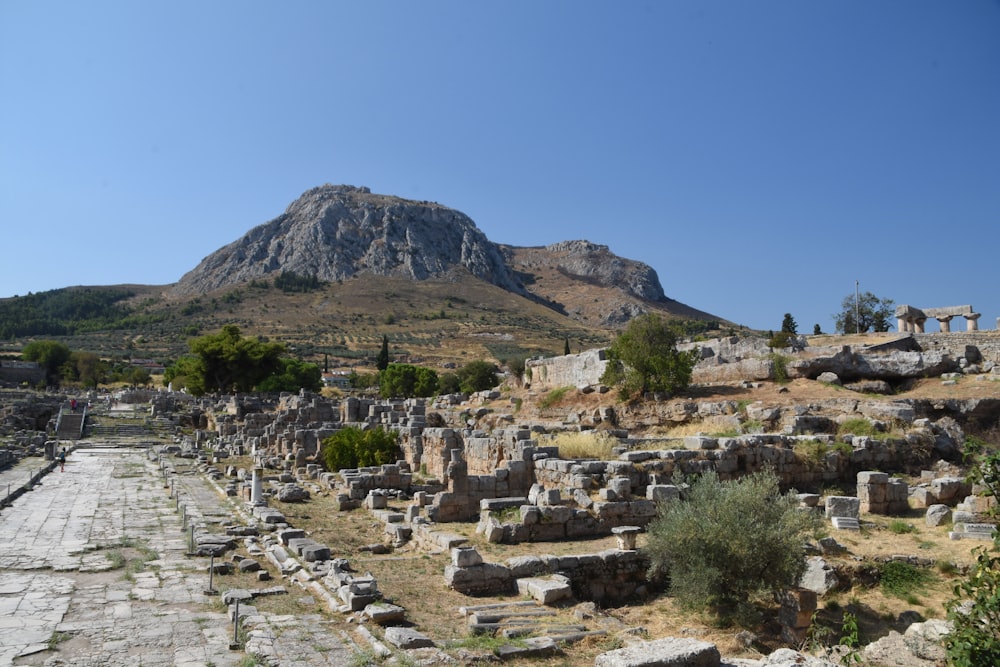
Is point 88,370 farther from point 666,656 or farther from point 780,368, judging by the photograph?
point 666,656

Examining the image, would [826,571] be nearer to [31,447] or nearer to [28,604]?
[28,604]

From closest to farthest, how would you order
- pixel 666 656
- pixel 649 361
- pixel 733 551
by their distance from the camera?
pixel 666 656, pixel 733 551, pixel 649 361

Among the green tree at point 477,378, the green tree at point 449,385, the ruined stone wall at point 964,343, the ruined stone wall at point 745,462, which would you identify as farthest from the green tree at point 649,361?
the green tree at point 449,385

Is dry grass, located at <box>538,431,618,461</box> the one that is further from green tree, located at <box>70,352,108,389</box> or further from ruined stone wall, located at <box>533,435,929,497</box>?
green tree, located at <box>70,352,108,389</box>

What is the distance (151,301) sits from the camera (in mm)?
138375

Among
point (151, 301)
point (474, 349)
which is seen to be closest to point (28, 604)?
point (474, 349)

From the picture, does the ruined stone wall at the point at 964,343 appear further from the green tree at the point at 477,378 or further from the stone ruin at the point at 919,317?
the green tree at the point at 477,378

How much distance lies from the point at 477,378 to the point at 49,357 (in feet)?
158

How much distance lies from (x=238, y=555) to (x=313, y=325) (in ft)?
315

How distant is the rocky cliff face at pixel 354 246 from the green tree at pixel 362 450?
117 meters

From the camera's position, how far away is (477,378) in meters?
54.1

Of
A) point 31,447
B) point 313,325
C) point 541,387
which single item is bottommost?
point 31,447

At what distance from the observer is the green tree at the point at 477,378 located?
53.4 meters

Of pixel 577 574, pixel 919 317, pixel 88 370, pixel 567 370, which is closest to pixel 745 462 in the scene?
pixel 577 574
